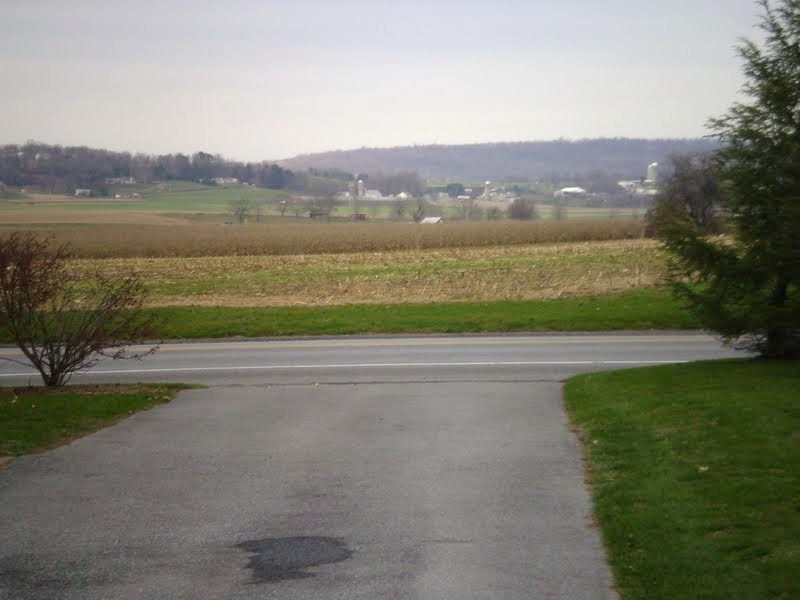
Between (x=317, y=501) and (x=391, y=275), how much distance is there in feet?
93.4

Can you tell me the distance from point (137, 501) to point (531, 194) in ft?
473

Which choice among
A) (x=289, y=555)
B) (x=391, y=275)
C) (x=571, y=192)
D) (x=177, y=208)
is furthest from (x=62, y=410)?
(x=571, y=192)

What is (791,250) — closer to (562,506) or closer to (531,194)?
(562,506)

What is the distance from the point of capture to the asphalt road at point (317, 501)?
20.3 ft

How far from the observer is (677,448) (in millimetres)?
8992

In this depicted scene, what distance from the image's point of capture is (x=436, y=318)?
23953 mm

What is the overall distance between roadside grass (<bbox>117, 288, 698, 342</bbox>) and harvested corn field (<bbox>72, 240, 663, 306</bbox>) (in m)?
2.05

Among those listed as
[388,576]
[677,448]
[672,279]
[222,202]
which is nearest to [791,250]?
[672,279]

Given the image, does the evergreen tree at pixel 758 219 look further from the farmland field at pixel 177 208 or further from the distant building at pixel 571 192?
the distant building at pixel 571 192

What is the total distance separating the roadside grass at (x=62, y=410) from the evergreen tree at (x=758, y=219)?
29.2 feet

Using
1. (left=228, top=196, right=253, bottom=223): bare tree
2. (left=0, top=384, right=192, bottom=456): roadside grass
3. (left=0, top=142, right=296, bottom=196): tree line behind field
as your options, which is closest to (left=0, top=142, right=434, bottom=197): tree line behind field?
(left=0, top=142, right=296, bottom=196): tree line behind field

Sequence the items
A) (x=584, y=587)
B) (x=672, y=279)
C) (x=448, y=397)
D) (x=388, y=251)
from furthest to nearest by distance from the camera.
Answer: (x=388, y=251) → (x=672, y=279) → (x=448, y=397) → (x=584, y=587)

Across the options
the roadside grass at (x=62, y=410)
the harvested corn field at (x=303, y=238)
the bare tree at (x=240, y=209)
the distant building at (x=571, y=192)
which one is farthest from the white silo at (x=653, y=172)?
the roadside grass at (x=62, y=410)

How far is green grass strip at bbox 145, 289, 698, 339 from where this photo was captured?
22.8 metres
